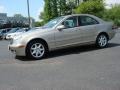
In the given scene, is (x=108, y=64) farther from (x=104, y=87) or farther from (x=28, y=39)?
(x=28, y=39)

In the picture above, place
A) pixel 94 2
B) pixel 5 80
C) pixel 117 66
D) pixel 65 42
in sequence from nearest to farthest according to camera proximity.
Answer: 1. pixel 5 80
2. pixel 117 66
3. pixel 65 42
4. pixel 94 2

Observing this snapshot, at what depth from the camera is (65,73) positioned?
7414mm

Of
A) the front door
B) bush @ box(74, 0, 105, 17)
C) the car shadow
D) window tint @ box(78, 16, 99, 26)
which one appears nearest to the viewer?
the front door

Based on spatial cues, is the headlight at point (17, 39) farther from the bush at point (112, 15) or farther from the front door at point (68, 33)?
the bush at point (112, 15)

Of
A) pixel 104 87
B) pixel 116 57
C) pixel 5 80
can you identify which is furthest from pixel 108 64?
pixel 5 80

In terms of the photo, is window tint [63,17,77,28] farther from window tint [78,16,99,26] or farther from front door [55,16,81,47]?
window tint [78,16,99,26]

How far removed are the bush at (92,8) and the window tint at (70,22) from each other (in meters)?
44.1

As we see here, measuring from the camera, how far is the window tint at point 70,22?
36.4 feet

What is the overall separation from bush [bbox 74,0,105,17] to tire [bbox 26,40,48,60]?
45.3 m

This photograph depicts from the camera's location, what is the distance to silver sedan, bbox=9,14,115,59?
10148 mm

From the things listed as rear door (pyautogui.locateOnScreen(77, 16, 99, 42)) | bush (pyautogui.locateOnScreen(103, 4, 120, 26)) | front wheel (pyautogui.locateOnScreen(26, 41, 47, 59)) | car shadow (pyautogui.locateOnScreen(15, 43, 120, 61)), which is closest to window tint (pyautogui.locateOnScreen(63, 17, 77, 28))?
rear door (pyautogui.locateOnScreen(77, 16, 99, 42))

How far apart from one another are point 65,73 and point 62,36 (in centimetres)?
347

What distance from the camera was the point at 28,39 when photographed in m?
10.1

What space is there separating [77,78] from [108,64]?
1764 millimetres
